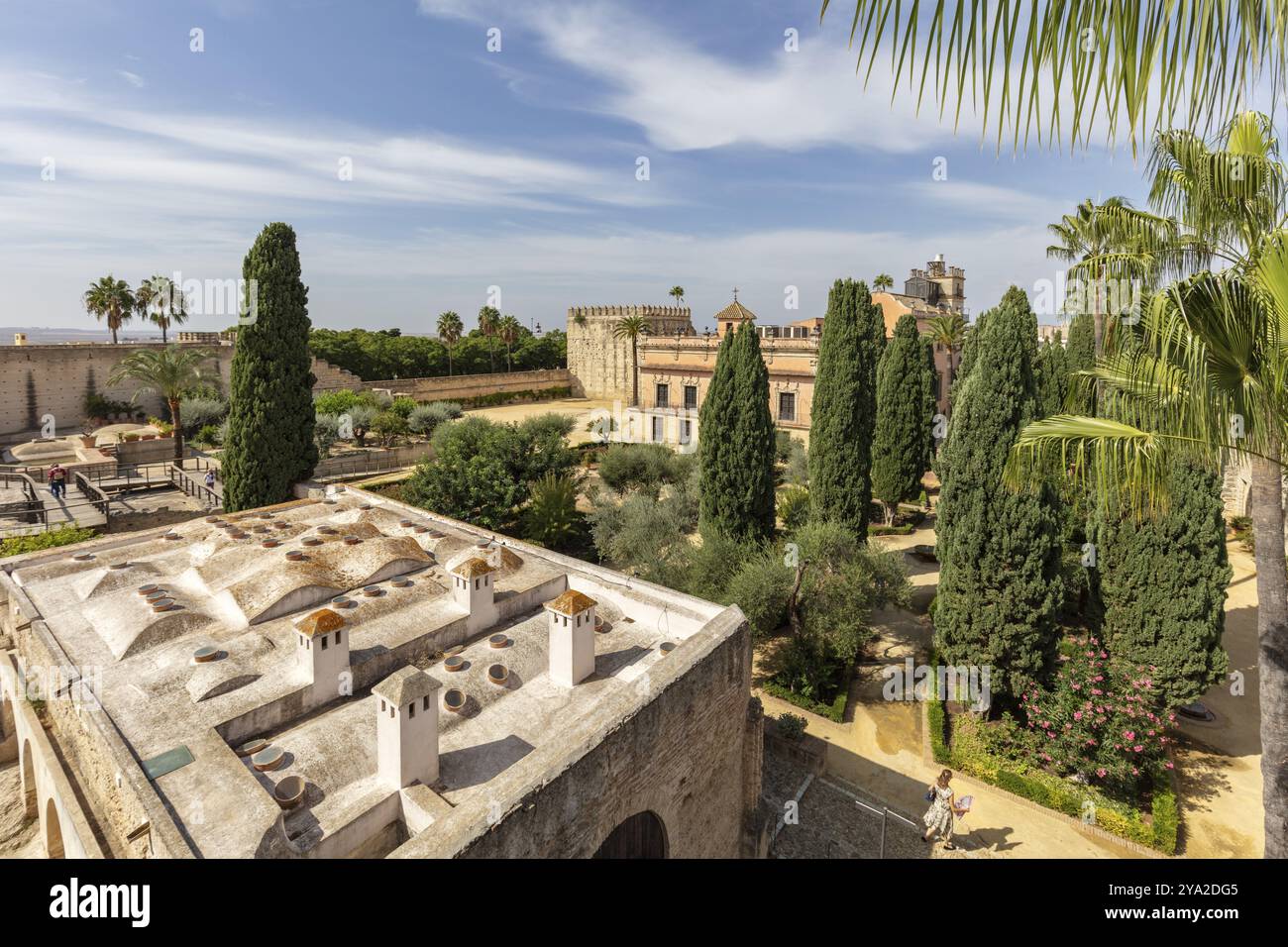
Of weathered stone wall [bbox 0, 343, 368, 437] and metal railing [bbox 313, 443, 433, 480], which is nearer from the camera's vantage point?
metal railing [bbox 313, 443, 433, 480]

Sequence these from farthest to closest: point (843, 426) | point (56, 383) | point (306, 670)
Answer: point (56, 383) < point (843, 426) < point (306, 670)

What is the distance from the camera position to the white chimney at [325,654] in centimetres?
797

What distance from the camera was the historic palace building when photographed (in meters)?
41.9

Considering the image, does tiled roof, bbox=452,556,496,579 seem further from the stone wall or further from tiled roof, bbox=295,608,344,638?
the stone wall

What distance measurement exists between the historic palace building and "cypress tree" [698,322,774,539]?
1281 cm

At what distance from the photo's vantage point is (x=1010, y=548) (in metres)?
13.1

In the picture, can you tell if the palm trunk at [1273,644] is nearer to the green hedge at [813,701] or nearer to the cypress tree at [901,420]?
the green hedge at [813,701]

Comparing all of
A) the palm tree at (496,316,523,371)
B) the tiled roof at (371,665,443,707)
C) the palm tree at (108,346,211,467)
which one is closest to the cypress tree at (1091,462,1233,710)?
the tiled roof at (371,665,443,707)

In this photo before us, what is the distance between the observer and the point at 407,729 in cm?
647

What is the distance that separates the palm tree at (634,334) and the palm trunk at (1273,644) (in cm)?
4600

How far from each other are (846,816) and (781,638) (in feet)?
18.0

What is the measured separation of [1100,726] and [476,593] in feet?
37.3

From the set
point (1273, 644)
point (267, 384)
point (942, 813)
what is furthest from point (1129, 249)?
point (267, 384)

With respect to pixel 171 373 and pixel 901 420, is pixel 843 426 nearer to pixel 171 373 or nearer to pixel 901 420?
pixel 901 420
